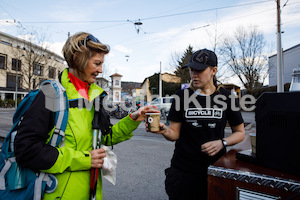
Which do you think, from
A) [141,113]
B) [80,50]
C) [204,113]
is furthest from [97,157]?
[204,113]

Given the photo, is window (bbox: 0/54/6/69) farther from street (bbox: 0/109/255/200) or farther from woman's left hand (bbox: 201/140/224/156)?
woman's left hand (bbox: 201/140/224/156)

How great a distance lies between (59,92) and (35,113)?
0.62 feet

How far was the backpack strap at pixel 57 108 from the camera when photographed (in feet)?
3.81

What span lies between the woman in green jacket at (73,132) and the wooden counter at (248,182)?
74 cm

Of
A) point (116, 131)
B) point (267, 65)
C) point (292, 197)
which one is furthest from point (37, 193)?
point (267, 65)

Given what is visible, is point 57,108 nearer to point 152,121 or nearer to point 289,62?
point 152,121

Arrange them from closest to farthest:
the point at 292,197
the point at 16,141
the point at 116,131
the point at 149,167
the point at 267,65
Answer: the point at 292,197, the point at 16,141, the point at 116,131, the point at 149,167, the point at 267,65

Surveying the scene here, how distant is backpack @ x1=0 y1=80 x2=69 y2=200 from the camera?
1117 mm

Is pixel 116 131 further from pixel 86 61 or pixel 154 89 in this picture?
pixel 154 89

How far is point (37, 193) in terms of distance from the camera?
111cm

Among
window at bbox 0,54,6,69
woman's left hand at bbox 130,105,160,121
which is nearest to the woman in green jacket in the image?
woman's left hand at bbox 130,105,160,121

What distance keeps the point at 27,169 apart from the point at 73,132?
12.6 inches

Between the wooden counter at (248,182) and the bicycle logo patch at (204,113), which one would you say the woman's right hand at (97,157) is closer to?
the wooden counter at (248,182)

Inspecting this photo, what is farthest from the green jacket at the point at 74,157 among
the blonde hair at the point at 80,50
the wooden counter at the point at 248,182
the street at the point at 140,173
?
the street at the point at 140,173
